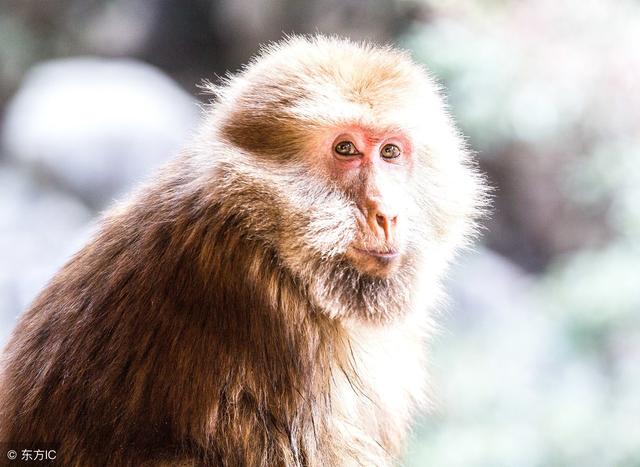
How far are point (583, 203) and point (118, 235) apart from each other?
2.12 m

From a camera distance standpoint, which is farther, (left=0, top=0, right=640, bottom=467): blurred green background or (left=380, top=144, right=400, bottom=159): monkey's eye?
(left=0, top=0, right=640, bottom=467): blurred green background

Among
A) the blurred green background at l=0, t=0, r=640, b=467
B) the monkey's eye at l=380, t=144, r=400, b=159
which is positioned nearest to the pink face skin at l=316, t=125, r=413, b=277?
the monkey's eye at l=380, t=144, r=400, b=159

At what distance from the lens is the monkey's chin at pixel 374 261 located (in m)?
1.74

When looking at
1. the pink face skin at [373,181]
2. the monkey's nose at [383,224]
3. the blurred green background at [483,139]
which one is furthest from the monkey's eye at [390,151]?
the blurred green background at [483,139]

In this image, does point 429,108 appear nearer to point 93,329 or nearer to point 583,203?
point 93,329

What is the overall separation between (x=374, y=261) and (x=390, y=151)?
0.99 feet

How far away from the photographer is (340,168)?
1815 mm

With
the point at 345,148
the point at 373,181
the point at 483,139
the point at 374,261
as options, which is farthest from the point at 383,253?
the point at 483,139

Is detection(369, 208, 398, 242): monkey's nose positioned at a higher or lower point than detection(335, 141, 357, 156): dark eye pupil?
lower

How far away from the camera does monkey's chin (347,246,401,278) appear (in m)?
1.74

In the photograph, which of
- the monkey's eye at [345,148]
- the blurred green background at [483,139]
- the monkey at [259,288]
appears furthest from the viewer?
the blurred green background at [483,139]

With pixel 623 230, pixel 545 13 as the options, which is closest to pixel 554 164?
pixel 623 230

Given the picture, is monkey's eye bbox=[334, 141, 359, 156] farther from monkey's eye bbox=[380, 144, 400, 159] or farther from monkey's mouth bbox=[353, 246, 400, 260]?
monkey's mouth bbox=[353, 246, 400, 260]

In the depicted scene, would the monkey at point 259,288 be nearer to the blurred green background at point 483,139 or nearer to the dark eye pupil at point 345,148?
Result: the dark eye pupil at point 345,148
